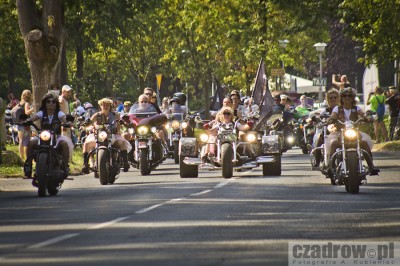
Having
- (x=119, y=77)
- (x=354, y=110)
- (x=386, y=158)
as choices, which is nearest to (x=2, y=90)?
(x=119, y=77)

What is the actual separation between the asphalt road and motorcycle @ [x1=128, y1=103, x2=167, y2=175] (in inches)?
145

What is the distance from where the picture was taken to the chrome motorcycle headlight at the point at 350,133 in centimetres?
2198

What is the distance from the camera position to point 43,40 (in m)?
34.2

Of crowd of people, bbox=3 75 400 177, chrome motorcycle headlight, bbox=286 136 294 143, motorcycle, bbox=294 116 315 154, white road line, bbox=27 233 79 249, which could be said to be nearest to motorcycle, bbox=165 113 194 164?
crowd of people, bbox=3 75 400 177

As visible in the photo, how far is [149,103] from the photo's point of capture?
33062 mm

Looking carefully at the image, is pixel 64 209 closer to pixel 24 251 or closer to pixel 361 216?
pixel 361 216

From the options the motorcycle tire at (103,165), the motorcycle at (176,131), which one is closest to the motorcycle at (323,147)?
the motorcycle tire at (103,165)

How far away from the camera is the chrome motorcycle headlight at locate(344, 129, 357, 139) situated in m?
22.0

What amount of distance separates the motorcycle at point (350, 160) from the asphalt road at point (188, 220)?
234 millimetres

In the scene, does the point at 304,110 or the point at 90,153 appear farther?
the point at 304,110

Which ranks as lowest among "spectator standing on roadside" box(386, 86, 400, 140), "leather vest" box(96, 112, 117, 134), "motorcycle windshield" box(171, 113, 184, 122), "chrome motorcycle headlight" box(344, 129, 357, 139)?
"chrome motorcycle headlight" box(344, 129, 357, 139)

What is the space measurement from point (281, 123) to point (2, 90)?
37907 millimetres

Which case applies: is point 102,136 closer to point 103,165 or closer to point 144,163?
point 103,165

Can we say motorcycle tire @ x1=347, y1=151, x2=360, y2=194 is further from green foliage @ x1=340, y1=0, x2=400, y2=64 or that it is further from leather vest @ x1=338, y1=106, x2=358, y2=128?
green foliage @ x1=340, y1=0, x2=400, y2=64
